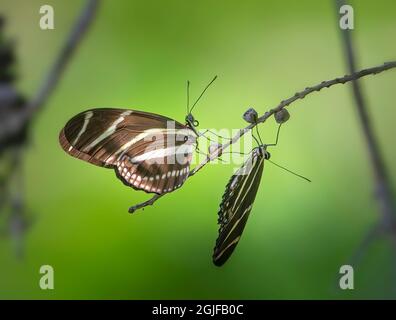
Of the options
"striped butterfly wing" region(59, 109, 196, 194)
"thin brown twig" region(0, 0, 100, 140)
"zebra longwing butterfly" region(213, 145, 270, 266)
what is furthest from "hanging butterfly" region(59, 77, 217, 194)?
"thin brown twig" region(0, 0, 100, 140)

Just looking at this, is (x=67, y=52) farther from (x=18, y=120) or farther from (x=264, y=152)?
(x=264, y=152)

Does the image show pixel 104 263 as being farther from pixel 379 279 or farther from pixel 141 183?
pixel 379 279

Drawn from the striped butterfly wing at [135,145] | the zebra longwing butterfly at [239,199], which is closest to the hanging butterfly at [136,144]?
the striped butterfly wing at [135,145]

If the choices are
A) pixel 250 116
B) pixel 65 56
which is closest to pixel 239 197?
pixel 250 116

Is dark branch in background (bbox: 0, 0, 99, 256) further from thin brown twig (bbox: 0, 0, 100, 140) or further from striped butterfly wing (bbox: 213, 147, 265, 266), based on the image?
striped butterfly wing (bbox: 213, 147, 265, 266)

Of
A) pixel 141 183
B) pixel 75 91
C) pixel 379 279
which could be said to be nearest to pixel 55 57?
pixel 75 91

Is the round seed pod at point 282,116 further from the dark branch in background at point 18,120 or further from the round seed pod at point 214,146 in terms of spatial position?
the dark branch in background at point 18,120

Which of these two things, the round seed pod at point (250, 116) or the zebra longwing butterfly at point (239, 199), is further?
the zebra longwing butterfly at point (239, 199)
